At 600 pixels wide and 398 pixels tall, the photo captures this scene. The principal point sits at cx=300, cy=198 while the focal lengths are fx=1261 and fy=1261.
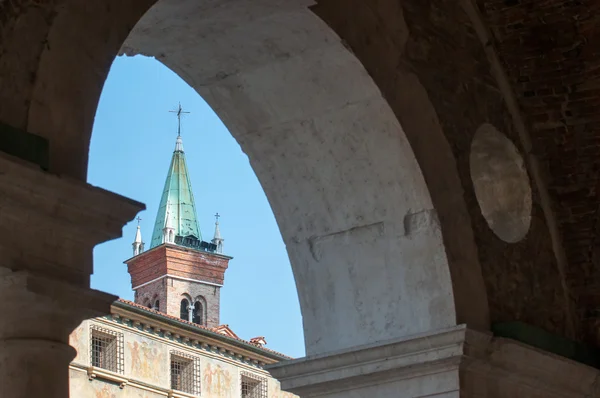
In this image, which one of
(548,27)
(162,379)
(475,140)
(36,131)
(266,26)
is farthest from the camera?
(162,379)

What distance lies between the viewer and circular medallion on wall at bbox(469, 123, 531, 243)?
723cm

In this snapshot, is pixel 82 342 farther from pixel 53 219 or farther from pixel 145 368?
Result: pixel 53 219

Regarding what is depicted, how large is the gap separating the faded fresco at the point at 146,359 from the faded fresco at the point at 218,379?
1523 millimetres

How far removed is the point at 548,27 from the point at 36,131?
426 centimetres

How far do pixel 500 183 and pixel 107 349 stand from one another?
848 inches

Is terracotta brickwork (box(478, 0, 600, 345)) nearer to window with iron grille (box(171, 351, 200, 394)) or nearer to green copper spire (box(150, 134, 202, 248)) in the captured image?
window with iron grille (box(171, 351, 200, 394))

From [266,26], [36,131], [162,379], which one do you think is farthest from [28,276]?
[162,379]

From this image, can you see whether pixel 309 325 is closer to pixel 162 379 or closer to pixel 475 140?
pixel 475 140

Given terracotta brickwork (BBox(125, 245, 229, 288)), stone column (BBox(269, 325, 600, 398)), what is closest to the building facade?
stone column (BBox(269, 325, 600, 398))

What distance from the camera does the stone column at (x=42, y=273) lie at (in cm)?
429

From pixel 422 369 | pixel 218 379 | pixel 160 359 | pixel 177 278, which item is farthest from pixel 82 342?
pixel 177 278

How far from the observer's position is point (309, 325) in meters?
6.97

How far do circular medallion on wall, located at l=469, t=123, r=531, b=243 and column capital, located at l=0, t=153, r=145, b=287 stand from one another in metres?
2.97

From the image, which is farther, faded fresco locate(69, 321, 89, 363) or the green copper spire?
the green copper spire
